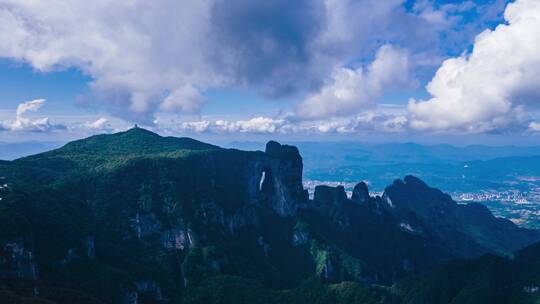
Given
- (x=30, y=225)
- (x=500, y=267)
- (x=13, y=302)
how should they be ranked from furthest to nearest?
(x=500, y=267), (x=30, y=225), (x=13, y=302)

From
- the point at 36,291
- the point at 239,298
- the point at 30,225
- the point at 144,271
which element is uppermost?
the point at 30,225

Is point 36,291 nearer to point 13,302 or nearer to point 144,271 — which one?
point 13,302

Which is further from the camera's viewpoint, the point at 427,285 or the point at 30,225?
the point at 427,285

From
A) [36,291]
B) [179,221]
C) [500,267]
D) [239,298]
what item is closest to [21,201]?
[36,291]

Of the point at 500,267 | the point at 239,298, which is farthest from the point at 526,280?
the point at 239,298

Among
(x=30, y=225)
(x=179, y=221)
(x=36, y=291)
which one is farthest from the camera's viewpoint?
(x=179, y=221)

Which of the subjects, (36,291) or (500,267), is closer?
(36,291)

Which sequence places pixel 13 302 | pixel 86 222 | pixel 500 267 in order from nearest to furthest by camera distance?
pixel 13 302 < pixel 500 267 < pixel 86 222

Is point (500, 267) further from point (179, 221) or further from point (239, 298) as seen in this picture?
point (179, 221)

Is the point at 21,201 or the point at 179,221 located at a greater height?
the point at 21,201
